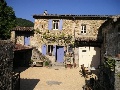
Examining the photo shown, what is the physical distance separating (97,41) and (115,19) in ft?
24.8

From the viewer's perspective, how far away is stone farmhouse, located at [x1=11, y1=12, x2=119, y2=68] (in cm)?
2239

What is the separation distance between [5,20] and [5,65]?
915 inches

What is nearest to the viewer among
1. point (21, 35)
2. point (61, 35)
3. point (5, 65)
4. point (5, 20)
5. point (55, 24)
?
point (5, 65)

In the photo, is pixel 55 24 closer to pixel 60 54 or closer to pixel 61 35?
pixel 61 35

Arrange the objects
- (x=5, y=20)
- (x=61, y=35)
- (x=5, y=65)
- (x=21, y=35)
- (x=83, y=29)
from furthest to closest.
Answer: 1. (x=5, y=20)
2. (x=21, y=35)
3. (x=83, y=29)
4. (x=61, y=35)
5. (x=5, y=65)

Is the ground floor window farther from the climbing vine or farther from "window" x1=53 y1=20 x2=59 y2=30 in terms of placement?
"window" x1=53 y1=20 x2=59 y2=30

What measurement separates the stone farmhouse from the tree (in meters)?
7.11

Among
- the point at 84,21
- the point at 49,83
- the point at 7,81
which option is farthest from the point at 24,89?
the point at 84,21

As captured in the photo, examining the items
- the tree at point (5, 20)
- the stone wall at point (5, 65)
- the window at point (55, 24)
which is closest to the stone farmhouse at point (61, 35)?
the window at point (55, 24)

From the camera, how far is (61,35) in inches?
898

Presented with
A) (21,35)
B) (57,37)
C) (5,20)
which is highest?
(5,20)

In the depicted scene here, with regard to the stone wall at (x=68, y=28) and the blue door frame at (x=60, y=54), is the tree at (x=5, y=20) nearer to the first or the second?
the stone wall at (x=68, y=28)

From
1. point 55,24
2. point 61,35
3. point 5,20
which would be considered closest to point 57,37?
point 61,35

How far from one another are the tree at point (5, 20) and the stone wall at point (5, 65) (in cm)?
2181
